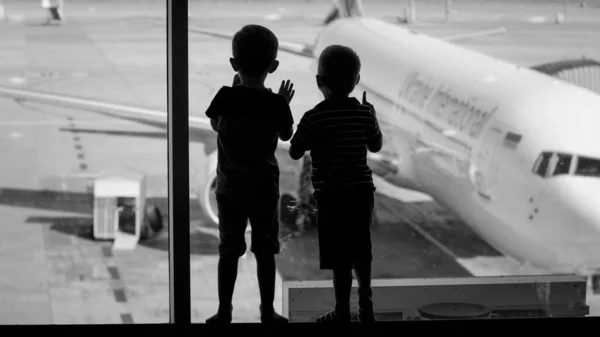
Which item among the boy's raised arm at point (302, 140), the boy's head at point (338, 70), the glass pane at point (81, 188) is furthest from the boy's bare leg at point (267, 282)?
the glass pane at point (81, 188)

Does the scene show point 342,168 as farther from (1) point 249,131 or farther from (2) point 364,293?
(2) point 364,293

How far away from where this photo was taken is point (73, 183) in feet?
81.6

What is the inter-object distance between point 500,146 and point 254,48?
158 inches

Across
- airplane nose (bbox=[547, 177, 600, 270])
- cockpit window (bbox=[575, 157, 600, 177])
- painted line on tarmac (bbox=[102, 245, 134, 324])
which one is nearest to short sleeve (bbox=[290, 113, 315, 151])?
airplane nose (bbox=[547, 177, 600, 270])

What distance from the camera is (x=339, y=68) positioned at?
323cm

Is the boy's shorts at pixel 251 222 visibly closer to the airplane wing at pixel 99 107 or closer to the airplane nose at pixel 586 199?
the airplane nose at pixel 586 199

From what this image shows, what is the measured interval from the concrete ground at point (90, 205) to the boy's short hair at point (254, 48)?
30.7 ft

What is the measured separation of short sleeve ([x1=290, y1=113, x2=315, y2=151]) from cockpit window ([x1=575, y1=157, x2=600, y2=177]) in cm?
363

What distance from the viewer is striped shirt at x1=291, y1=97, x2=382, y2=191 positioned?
3221 mm

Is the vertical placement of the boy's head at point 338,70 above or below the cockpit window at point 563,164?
above

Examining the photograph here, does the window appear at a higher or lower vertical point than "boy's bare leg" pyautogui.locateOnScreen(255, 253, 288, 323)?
lower

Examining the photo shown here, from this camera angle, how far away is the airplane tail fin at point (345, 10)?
47.9 feet

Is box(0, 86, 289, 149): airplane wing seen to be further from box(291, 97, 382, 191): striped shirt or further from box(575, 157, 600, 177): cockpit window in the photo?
box(291, 97, 382, 191): striped shirt

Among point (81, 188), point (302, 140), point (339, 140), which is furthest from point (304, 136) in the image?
point (81, 188)
